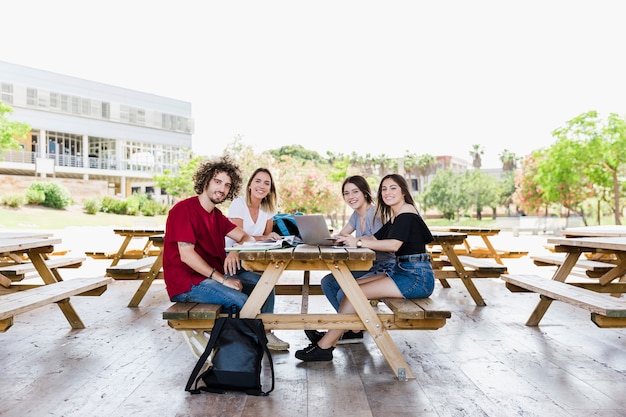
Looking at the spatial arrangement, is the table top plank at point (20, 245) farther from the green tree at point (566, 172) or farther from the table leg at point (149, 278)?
the green tree at point (566, 172)

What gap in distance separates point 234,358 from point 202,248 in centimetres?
74

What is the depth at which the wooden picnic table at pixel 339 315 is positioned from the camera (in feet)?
9.17

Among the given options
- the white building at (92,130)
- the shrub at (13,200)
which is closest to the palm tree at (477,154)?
the white building at (92,130)

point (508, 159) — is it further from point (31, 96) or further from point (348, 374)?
point (348, 374)

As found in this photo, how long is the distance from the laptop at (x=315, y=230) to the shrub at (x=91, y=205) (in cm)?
2482

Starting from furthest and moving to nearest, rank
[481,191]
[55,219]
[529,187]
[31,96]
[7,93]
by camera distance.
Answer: [481,191]
[529,187]
[31,96]
[7,93]
[55,219]

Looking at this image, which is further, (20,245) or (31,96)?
(31,96)

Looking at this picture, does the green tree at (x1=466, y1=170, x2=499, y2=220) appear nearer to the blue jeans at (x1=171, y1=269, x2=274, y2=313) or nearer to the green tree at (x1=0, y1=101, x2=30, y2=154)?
the green tree at (x1=0, y1=101, x2=30, y2=154)

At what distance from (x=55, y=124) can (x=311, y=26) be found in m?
15.3

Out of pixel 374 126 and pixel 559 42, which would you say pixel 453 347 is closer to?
pixel 559 42

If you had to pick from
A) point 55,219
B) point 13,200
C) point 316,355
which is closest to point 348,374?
point 316,355

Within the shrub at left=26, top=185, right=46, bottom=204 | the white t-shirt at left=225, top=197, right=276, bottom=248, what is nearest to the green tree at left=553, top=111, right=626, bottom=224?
the white t-shirt at left=225, top=197, right=276, bottom=248

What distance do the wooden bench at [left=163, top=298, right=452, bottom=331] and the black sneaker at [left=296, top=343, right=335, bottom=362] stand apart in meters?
0.43

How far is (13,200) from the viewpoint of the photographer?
2359cm
